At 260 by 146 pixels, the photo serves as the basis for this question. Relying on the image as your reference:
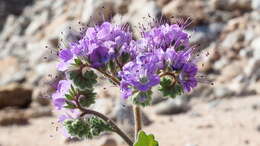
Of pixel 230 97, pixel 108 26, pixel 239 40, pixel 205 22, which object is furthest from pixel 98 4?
pixel 108 26

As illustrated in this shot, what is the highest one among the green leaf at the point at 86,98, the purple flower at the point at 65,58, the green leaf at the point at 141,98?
the purple flower at the point at 65,58

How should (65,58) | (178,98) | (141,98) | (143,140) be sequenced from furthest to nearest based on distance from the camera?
1. (178,98)
2. (143,140)
3. (65,58)
4. (141,98)

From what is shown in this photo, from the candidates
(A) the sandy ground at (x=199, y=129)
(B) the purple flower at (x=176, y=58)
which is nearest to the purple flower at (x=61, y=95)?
(B) the purple flower at (x=176, y=58)

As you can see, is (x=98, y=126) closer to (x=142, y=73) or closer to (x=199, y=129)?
(x=142, y=73)

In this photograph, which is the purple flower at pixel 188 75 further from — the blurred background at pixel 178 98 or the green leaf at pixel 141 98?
the blurred background at pixel 178 98

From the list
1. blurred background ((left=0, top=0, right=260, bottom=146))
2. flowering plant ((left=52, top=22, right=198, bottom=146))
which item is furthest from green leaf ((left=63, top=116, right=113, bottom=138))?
blurred background ((left=0, top=0, right=260, bottom=146))

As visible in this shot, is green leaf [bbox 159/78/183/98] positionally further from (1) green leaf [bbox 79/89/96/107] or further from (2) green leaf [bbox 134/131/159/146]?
(1) green leaf [bbox 79/89/96/107]

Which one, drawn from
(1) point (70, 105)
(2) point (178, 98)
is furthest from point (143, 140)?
(2) point (178, 98)

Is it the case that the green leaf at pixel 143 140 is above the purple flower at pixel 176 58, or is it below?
below
